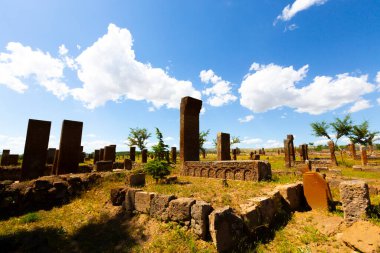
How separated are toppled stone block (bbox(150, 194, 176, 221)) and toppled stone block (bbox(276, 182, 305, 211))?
334cm

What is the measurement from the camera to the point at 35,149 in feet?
32.3

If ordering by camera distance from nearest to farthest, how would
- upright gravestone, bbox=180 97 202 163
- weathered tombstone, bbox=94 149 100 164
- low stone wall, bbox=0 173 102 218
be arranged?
low stone wall, bbox=0 173 102 218, upright gravestone, bbox=180 97 202 163, weathered tombstone, bbox=94 149 100 164

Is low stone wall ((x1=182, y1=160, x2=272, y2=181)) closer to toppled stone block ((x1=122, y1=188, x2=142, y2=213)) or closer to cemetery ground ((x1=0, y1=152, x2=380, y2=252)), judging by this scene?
cemetery ground ((x1=0, y1=152, x2=380, y2=252))

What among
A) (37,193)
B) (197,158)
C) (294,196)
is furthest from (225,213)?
(197,158)

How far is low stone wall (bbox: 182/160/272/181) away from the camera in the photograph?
909cm

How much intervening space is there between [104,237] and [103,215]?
4.49 feet

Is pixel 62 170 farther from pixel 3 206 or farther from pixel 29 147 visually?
pixel 3 206

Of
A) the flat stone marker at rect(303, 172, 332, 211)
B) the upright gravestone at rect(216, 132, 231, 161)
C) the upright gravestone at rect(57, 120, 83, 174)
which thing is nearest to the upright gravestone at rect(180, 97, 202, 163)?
the upright gravestone at rect(216, 132, 231, 161)

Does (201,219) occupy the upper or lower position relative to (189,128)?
lower

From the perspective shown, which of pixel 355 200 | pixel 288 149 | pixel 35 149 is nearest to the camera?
pixel 355 200

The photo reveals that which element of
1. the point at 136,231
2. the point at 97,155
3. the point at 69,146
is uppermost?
the point at 69,146

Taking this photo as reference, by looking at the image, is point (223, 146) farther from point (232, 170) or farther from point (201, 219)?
point (201, 219)

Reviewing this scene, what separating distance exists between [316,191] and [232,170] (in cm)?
399

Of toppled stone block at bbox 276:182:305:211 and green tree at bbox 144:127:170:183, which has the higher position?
green tree at bbox 144:127:170:183
